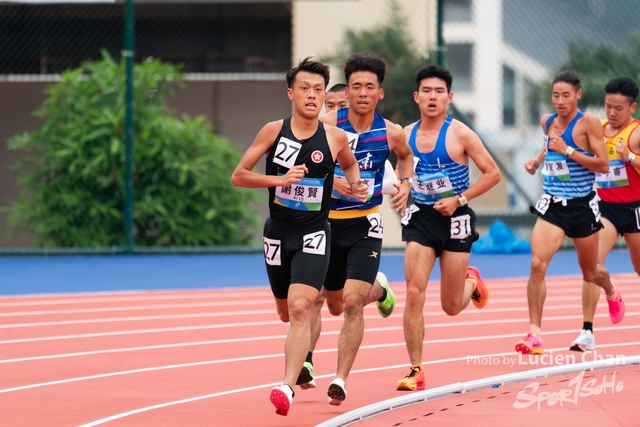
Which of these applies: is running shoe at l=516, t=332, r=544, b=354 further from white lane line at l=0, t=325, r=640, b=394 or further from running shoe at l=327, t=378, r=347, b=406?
running shoe at l=327, t=378, r=347, b=406

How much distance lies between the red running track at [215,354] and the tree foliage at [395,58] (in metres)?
6.66

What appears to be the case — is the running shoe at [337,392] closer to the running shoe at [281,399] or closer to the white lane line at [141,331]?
the running shoe at [281,399]

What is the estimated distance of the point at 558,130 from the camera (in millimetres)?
8773

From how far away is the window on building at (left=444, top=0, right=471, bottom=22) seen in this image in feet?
76.7

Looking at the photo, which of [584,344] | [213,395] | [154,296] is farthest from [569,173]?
[154,296]

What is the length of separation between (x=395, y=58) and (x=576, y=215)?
1109 centimetres

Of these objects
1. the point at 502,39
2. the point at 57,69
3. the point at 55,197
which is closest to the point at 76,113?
the point at 55,197

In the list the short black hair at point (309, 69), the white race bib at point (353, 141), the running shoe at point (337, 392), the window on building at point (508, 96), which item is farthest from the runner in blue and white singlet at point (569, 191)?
the window on building at point (508, 96)

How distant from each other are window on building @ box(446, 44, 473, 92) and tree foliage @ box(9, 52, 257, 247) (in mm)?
7253

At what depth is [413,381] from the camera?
6758 millimetres

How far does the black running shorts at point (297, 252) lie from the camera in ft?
19.9

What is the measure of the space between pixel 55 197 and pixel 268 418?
1224 cm

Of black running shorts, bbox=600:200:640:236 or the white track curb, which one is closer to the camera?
the white track curb

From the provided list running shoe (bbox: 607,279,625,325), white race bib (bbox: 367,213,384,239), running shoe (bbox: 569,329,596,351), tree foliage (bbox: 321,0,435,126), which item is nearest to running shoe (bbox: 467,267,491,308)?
running shoe (bbox: 569,329,596,351)
